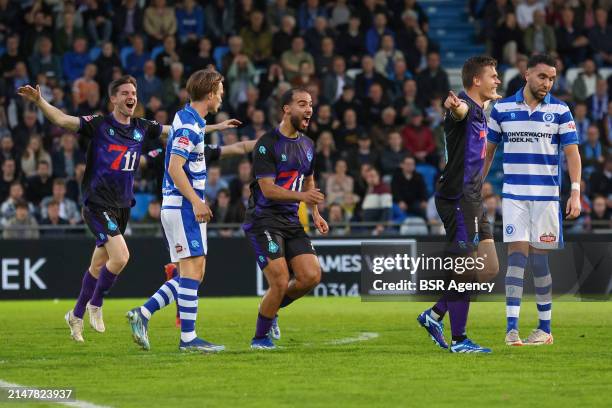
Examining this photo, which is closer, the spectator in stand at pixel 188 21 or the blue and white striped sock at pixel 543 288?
the blue and white striped sock at pixel 543 288

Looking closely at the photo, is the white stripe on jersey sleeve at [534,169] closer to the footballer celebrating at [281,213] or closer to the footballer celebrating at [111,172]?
the footballer celebrating at [281,213]

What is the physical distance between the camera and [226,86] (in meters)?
24.2

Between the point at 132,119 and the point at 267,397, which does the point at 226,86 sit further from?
the point at 267,397

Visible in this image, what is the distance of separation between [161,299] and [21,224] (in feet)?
31.0

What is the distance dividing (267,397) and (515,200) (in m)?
3.95

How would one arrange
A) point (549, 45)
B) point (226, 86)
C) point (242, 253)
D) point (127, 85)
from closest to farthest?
point (127, 85), point (242, 253), point (226, 86), point (549, 45)

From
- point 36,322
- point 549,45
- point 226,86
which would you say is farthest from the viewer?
point 549,45

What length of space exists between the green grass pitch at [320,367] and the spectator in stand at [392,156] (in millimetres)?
8088

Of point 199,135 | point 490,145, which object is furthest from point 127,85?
point 490,145

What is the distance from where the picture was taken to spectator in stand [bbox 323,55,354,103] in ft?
80.1

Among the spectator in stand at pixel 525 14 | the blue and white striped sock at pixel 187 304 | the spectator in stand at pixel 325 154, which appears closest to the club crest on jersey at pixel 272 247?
the blue and white striped sock at pixel 187 304

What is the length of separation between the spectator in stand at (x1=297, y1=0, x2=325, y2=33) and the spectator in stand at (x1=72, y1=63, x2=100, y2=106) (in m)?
4.65

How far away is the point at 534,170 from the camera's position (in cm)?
1143

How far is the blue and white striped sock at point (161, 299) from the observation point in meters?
11.4
